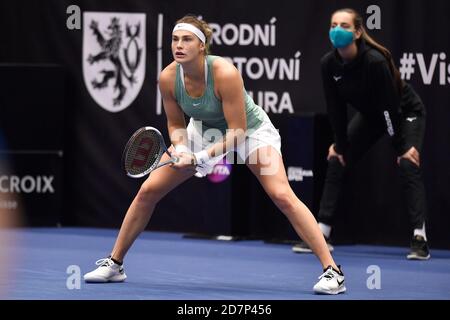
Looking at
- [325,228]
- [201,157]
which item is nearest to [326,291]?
[201,157]

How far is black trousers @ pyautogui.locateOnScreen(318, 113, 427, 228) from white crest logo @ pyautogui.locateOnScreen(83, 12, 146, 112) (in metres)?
2.44

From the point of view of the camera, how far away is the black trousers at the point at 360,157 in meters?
8.20

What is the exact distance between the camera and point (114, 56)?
32.7ft

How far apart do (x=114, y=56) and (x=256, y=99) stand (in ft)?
4.97

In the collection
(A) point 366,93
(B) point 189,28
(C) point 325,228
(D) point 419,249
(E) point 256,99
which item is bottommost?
(D) point 419,249

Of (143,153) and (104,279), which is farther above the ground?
(143,153)

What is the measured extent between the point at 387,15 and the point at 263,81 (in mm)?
1286

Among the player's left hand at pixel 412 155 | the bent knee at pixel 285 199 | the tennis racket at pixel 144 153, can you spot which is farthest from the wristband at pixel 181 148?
the player's left hand at pixel 412 155

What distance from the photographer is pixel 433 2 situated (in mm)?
8773

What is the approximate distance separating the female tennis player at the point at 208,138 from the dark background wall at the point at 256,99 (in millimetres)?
2640

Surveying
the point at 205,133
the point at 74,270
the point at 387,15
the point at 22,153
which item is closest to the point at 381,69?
the point at 387,15

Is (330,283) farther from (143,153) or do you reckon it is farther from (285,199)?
(143,153)

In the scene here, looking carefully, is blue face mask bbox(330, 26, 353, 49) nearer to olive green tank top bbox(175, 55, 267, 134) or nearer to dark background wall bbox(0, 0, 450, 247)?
dark background wall bbox(0, 0, 450, 247)
